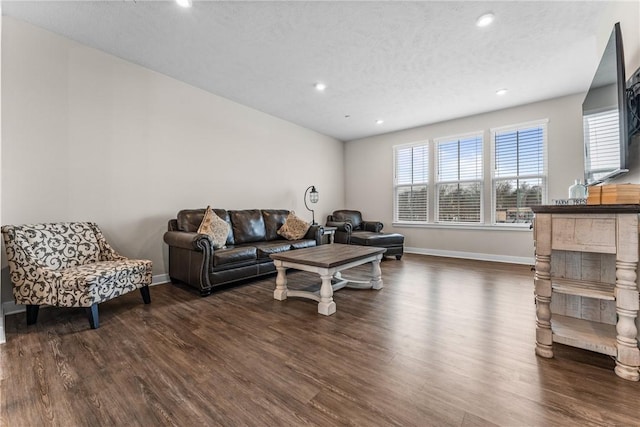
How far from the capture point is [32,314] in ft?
7.30

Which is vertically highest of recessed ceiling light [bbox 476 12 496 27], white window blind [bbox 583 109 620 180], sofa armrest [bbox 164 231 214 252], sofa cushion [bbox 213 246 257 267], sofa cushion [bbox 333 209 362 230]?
recessed ceiling light [bbox 476 12 496 27]

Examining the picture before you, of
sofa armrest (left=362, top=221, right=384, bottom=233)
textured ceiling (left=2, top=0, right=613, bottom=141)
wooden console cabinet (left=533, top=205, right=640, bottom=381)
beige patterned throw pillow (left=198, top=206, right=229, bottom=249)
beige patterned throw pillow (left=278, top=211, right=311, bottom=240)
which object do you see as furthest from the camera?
sofa armrest (left=362, top=221, right=384, bottom=233)

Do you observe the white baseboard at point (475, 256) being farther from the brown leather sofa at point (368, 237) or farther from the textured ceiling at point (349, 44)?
the textured ceiling at point (349, 44)

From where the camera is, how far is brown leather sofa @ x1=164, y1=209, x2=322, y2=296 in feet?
9.75

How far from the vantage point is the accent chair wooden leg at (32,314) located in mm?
2205

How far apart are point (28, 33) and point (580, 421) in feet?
16.5

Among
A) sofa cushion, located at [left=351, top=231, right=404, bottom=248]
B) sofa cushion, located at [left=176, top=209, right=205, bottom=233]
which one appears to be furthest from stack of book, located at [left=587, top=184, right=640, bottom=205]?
sofa cushion, located at [left=176, top=209, right=205, bottom=233]

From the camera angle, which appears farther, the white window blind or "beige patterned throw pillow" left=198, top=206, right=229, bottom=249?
"beige patterned throw pillow" left=198, top=206, right=229, bottom=249

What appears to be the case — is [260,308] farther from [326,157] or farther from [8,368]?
[326,157]

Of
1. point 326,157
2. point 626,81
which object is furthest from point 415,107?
point 626,81

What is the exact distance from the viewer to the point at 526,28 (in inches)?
101

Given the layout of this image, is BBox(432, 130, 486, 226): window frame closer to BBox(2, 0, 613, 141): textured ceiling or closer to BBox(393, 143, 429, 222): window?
BBox(393, 143, 429, 222): window

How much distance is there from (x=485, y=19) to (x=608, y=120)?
135 centimetres

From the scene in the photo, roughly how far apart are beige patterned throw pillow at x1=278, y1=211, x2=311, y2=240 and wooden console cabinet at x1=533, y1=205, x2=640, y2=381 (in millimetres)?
3184
